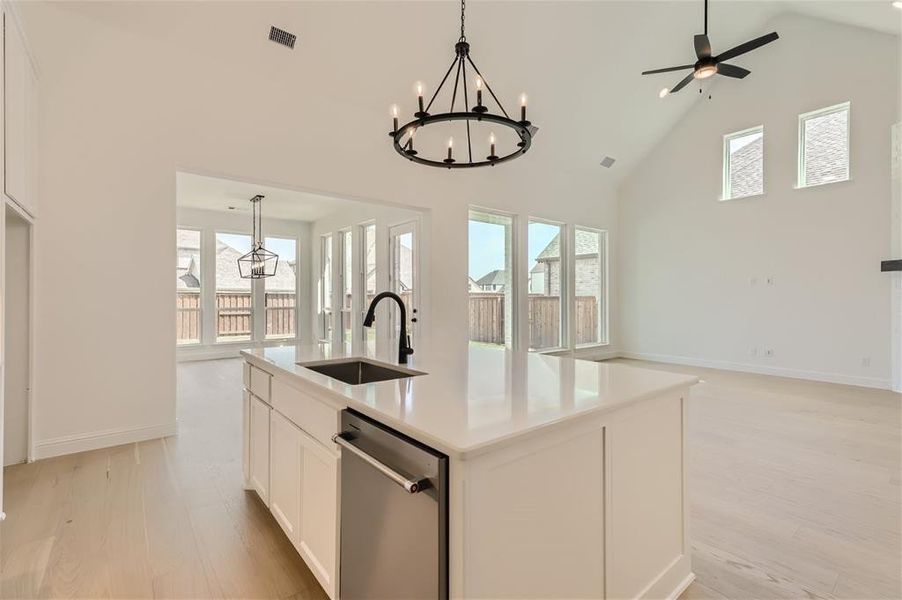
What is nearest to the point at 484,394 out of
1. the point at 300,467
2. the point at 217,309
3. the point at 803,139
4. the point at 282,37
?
the point at 300,467

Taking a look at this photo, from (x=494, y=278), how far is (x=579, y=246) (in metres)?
2.00

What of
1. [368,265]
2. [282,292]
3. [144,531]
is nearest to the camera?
[144,531]

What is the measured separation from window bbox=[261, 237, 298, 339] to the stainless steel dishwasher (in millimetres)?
7956

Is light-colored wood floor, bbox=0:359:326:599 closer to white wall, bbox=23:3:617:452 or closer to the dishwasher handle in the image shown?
white wall, bbox=23:3:617:452

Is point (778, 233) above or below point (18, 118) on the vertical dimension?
below

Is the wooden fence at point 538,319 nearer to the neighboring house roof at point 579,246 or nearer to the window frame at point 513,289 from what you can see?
the window frame at point 513,289

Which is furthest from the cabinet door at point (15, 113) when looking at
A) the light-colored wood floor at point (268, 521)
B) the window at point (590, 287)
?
the window at point (590, 287)

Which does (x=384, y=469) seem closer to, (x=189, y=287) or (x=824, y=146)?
(x=824, y=146)

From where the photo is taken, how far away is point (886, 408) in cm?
417

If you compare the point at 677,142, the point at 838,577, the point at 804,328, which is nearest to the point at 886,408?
the point at 804,328

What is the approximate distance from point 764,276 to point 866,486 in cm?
429

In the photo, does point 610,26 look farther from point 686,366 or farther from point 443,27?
point 686,366

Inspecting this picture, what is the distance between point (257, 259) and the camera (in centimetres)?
788

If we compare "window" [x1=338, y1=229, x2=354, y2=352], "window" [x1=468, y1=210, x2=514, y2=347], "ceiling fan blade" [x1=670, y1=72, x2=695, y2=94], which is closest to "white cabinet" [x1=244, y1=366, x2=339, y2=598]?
"window" [x1=468, y1=210, x2=514, y2=347]
